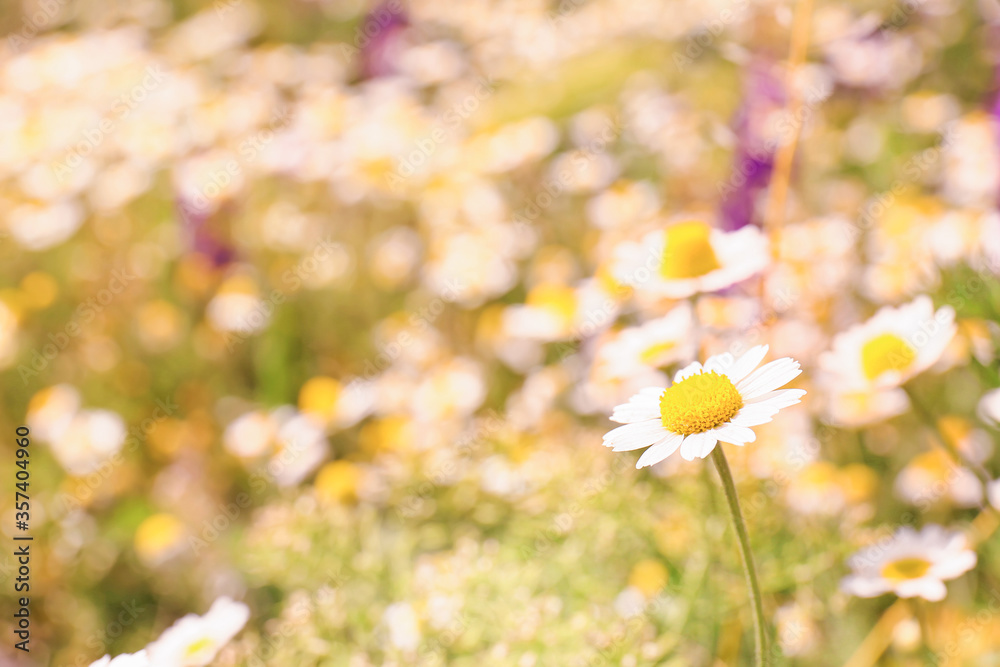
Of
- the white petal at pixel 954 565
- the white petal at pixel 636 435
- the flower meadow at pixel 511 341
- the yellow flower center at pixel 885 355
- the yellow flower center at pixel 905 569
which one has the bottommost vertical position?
the flower meadow at pixel 511 341

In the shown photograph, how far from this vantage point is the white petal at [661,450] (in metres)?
0.44

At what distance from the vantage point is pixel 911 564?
63cm

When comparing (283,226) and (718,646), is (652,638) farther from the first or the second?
(283,226)

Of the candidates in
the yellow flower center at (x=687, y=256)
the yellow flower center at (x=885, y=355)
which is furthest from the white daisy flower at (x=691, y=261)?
the yellow flower center at (x=885, y=355)

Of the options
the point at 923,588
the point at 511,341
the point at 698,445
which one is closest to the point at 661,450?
the point at 698,445

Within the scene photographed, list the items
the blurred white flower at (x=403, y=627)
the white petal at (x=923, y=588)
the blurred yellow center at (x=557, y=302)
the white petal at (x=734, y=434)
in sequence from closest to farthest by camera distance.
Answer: the white petal at (x=734, y=434)
the white petal at (x=923, y=588)
the blurred white flower at (x=403, y=627)
the blurred yellow center at (x=557, y=302)

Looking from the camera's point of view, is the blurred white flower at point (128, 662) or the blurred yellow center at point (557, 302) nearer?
Result: the blurred white flower at point (128, 662)

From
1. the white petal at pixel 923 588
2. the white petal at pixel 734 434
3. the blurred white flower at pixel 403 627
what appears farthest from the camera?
the blurred white flower at pixel 403 627

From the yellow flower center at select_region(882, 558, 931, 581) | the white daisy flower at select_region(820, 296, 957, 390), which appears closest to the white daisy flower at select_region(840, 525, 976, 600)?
the yellow flower center at select_region(882, 558, 931, 581)

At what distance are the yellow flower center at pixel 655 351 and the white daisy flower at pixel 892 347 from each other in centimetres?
13

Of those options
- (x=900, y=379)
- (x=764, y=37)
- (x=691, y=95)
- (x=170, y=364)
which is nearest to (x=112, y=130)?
(x=170, y=364)

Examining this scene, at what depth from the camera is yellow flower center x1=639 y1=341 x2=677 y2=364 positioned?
771 millimetres

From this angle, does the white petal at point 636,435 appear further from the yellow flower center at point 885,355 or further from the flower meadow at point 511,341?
the yellow flower center at point 885,355

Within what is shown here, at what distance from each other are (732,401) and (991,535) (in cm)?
A: 39
